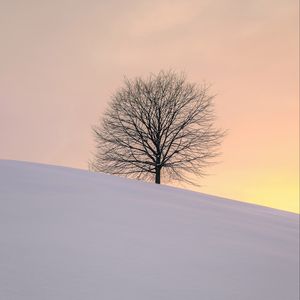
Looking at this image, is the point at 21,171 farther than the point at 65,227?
Yes

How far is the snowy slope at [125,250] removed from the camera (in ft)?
8.24

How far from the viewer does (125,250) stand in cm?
326

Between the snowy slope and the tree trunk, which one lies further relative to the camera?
the tree trunk

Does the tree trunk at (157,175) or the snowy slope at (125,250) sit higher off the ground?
Result: the tree trunk at (157,175)

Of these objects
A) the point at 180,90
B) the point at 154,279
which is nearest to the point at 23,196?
the point at 154,279

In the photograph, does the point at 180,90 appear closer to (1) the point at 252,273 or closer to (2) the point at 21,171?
(2) the point at 21,171

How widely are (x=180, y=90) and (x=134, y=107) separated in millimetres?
2499

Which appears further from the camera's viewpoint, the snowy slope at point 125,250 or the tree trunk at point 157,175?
the tree trunk at point 157,175

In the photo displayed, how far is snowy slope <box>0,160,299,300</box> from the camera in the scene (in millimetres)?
2512

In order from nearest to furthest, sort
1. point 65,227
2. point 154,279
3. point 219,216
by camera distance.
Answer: point 154,279
point 65,227
point 219,216

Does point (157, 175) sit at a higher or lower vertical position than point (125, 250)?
higher

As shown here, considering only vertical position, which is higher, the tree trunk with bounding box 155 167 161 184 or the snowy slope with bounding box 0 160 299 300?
the tree trunk with bounding box 155 167 161 184

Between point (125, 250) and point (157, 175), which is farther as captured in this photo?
point (157, 175)

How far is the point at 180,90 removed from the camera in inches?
801
